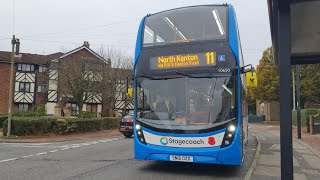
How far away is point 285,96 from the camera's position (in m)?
5.79

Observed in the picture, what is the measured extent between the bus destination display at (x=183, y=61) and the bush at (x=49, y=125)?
1754cm

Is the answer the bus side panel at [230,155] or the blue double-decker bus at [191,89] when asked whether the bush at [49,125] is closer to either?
the blue double-decker bus at [191,89]

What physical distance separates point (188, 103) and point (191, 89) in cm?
37

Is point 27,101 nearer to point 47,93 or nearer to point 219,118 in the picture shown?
point 47,93

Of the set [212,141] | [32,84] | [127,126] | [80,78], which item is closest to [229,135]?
[212,141]

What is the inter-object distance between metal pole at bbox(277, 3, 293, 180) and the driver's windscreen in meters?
3.64

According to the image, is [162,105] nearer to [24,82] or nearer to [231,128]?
[231,128]

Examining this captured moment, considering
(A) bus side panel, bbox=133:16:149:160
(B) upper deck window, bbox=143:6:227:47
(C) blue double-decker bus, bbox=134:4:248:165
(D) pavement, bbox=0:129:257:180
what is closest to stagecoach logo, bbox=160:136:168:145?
(C) blue double-decker bus, bbox=134:4:248:165

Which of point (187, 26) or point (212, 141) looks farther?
point (187, 26)

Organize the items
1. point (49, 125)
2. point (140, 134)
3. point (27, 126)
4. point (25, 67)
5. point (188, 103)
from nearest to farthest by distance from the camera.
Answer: point (188, 103) < point (140, 134) < point (27, 126) < point (49, 125) < point (25, 67)

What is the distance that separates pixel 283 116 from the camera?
5785 millimetres

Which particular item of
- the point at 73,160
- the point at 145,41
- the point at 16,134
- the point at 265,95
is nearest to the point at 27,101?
the point at 16,134

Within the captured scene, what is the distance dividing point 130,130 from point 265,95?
3076cm

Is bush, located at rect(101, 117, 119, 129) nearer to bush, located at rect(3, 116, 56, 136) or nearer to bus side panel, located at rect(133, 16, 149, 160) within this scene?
bush, located at rect(3, 116, 56, 136)
